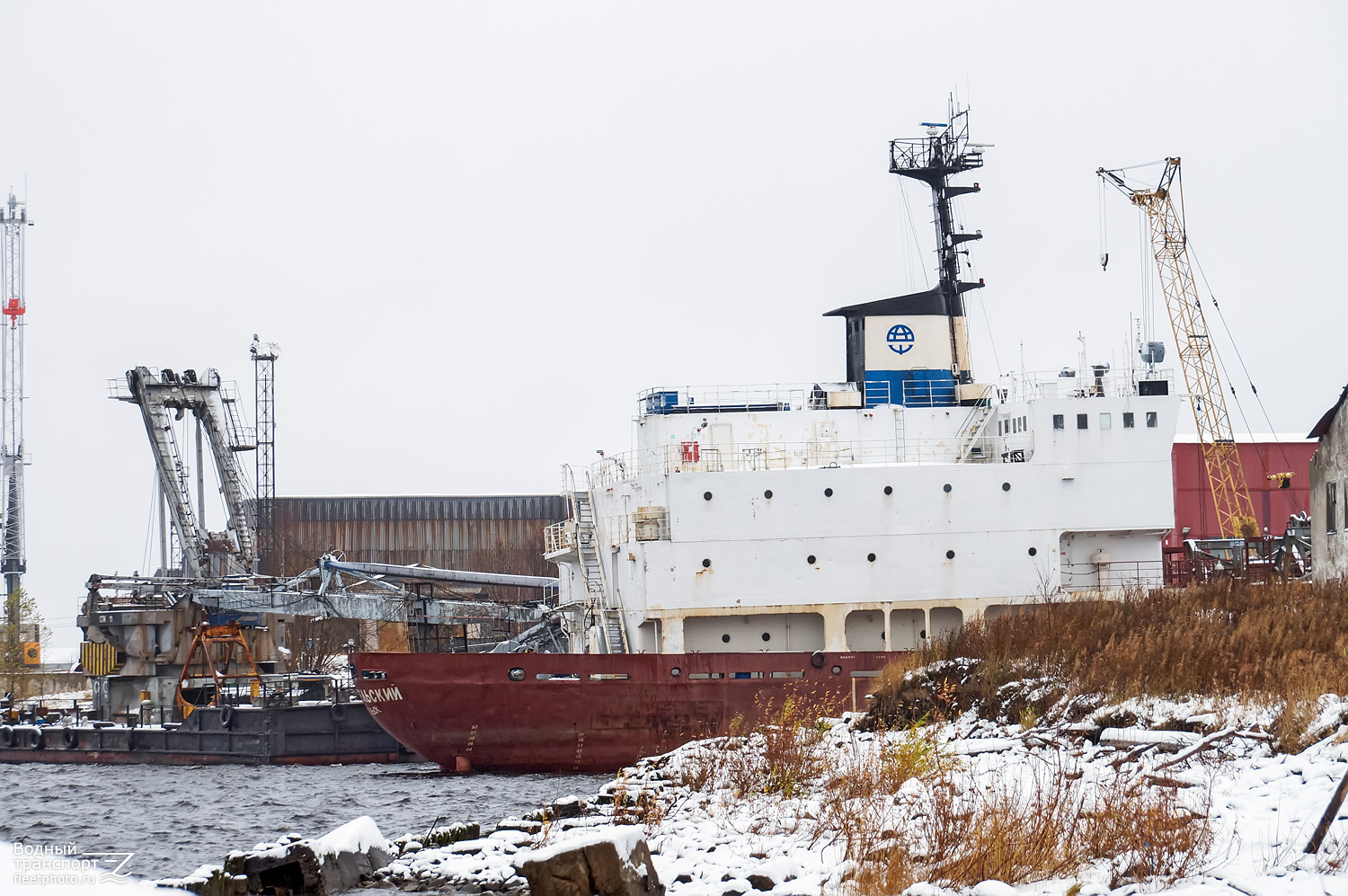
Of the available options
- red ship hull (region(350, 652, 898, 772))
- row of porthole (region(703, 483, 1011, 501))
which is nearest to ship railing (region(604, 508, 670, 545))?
row of porthole (region(703, 483, 1011, 501))

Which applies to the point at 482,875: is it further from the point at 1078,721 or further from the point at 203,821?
the point at 203,821

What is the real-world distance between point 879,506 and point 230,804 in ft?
44.3

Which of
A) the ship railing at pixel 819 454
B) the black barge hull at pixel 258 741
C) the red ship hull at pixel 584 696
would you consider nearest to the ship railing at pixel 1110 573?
the ship railing at pixel 819 454

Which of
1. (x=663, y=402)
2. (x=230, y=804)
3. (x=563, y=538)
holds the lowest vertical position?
(x=230, y=804)

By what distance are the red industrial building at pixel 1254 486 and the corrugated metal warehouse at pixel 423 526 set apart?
87.9ft

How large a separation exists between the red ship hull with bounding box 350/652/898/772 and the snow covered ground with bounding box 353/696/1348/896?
764cm

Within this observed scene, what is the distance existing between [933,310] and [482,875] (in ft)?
64.5

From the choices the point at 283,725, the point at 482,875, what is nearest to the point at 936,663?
the point at 482,875

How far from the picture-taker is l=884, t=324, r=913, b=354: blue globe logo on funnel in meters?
31.1

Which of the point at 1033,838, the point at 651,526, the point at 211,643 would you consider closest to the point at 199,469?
the point at 211,643

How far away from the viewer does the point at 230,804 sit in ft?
86.4

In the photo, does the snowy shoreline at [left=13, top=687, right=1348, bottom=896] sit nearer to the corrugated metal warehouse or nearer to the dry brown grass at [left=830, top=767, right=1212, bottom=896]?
the dry brown grass at [left=830, top=767, right=1212, bottom=896]

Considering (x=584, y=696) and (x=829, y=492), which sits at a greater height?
(x=829, y=492)

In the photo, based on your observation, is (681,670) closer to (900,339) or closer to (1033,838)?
(900,339)
